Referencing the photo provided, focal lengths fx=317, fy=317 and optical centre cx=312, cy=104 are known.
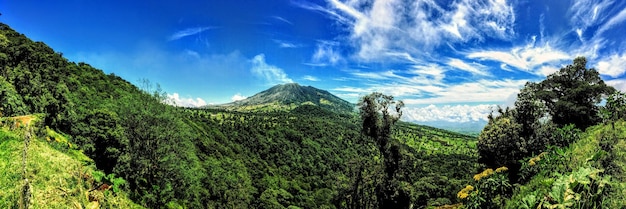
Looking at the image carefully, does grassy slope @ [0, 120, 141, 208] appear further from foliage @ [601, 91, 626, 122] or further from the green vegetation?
foliage @ [601, 91, 626, 122]

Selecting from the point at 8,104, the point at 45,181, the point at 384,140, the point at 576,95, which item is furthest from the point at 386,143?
the point at 8,104

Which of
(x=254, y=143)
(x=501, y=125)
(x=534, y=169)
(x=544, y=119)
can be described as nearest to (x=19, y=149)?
(x=534, y=169)

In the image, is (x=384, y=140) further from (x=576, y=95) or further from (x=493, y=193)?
(x=576, y=95)

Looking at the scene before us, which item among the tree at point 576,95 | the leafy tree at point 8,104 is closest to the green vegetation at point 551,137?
the tree at point 576,95

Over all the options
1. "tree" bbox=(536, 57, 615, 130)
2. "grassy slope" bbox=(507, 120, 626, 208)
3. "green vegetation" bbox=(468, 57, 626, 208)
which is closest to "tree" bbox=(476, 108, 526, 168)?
"green vegetation" bbox=(468, 57, 626, 208)

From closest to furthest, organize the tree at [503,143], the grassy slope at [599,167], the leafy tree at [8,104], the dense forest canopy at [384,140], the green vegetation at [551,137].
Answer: the grassy slope at [599,167]
the green vegetation at [551,137]
the dense forest canopy at [384,140]
the tree at [503,143]
the leafy tree at [8,104]

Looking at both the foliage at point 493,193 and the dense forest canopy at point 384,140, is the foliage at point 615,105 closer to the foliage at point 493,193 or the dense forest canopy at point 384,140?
the dense forest canopy at point 384,140
